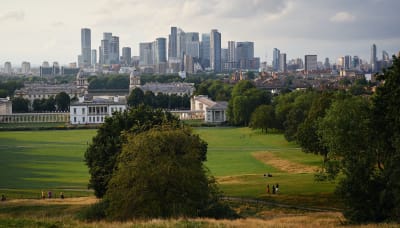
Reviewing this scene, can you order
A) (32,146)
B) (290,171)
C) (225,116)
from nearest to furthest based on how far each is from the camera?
(290,171), (32,146), (225,116)

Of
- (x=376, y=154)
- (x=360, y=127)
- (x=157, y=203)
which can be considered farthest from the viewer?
(x=360, y=127)

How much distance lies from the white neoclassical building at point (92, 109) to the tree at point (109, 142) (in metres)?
68.4

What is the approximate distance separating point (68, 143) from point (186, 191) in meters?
48.3

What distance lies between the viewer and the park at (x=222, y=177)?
3084cm

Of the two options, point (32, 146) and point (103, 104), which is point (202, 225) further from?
point (103, 104)

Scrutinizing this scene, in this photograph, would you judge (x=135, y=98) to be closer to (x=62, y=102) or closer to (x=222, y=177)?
(x=62, y=102)

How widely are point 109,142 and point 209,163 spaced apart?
1924cm

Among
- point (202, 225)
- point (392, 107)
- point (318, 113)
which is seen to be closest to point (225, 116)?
point (318, 113)

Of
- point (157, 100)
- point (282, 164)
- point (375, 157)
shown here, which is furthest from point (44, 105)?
point (375, 157)

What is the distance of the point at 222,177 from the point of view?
4544 cm

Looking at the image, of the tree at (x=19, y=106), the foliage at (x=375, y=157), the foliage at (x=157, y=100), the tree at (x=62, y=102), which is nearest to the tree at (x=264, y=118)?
the foliage at (x=375, y=157)

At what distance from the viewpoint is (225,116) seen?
348 ft

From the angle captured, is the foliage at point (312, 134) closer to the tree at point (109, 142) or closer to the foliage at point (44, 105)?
the tree at point (109, 142)

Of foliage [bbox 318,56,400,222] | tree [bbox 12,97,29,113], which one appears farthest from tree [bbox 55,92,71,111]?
foliage [bbox 318,56,400,222]
